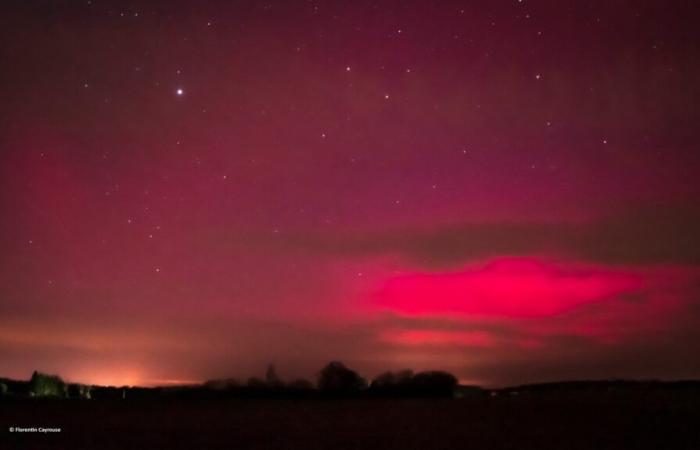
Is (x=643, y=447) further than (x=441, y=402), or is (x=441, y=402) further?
(x=441, y=402)

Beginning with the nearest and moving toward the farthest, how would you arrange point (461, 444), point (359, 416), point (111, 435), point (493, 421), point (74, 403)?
1. point (461, 444)
2. point (111, 435)
3. point (493, 421)
4. point (359, 416)
5. point (74, 403)

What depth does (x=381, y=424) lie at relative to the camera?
22.8 metres

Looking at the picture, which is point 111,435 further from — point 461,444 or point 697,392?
point 697,392

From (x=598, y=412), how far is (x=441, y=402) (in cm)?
875

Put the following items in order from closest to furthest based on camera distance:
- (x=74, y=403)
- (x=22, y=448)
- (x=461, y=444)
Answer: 1. (x=22, y=448)
2. (x=461, y=444)
3. (x=74, y=403)

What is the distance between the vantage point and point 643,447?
57.5 ft

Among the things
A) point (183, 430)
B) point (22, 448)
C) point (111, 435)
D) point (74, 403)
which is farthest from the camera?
point (74, 403)

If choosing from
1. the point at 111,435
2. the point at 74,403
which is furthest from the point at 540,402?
the point at 74,403

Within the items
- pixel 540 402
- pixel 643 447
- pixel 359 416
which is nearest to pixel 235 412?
pixel 359 416

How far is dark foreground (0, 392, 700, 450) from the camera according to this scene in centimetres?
1862

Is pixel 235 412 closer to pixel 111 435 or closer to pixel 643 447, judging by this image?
pixel 111 435

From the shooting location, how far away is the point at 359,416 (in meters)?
25.7

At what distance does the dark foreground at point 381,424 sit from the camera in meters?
18.6

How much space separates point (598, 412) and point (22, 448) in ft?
51.0
